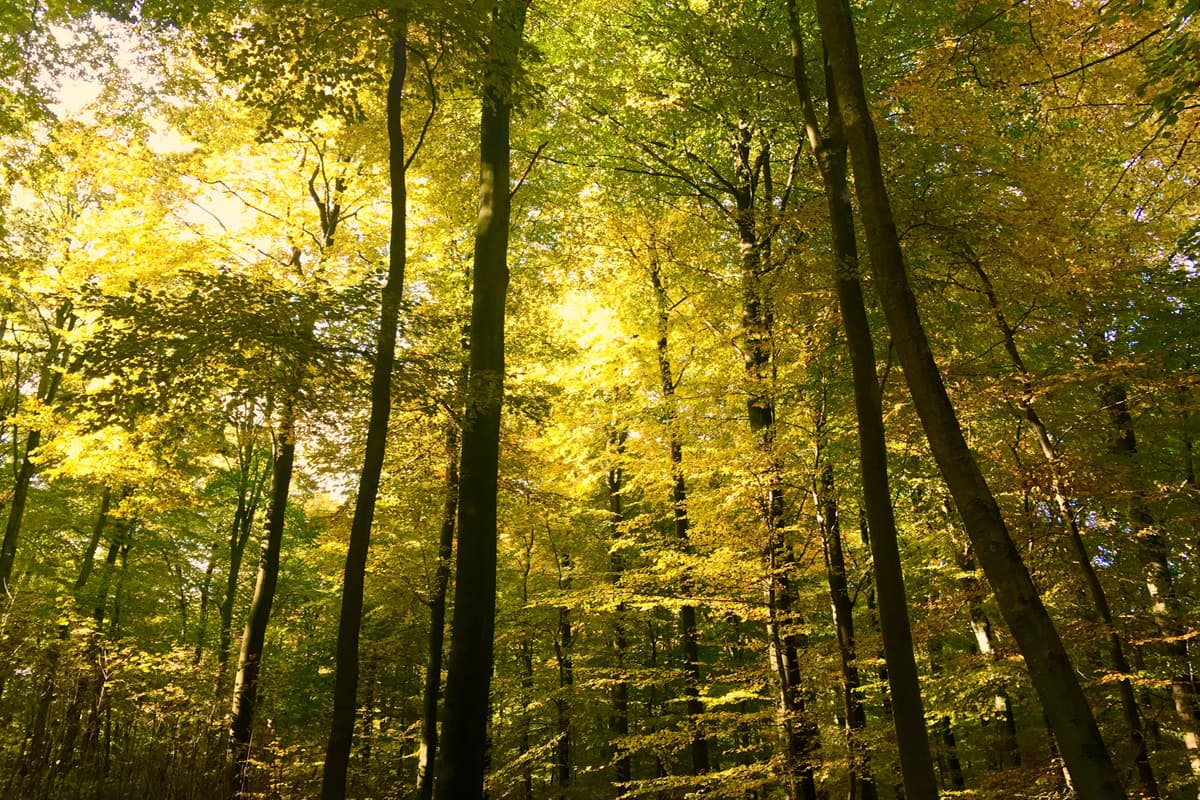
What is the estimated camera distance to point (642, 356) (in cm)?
1316

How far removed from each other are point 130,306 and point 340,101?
289cm

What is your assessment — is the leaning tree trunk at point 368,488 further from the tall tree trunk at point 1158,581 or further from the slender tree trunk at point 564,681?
the tall tree trunk at point 1158,581

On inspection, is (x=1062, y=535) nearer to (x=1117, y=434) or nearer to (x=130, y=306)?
(x=1117, y=434)

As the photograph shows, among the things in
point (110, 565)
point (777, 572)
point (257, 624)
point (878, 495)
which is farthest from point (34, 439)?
point (878, 495)

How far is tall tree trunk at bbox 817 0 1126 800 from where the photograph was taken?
327cm

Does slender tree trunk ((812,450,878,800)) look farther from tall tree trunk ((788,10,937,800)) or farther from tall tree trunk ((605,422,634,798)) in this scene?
tall tree trunk ((605,422,634,798))

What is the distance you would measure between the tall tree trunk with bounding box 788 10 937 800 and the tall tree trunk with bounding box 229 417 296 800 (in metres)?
6.42

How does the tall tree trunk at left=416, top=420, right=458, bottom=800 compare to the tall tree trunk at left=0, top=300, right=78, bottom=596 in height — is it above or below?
below

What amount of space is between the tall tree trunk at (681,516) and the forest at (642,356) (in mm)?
110

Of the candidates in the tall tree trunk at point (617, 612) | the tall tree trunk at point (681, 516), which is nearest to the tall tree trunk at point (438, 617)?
the tall tree trunk at point (617, 612)

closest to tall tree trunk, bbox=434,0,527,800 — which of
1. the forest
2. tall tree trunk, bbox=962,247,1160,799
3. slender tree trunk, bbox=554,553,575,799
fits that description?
the forest

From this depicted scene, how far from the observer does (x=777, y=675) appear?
843 centimetres

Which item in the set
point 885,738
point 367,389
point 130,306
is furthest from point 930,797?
point 130,306

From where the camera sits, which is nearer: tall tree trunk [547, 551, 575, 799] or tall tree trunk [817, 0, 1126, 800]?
tall tree trunk [817, 0, 1126, 800]
